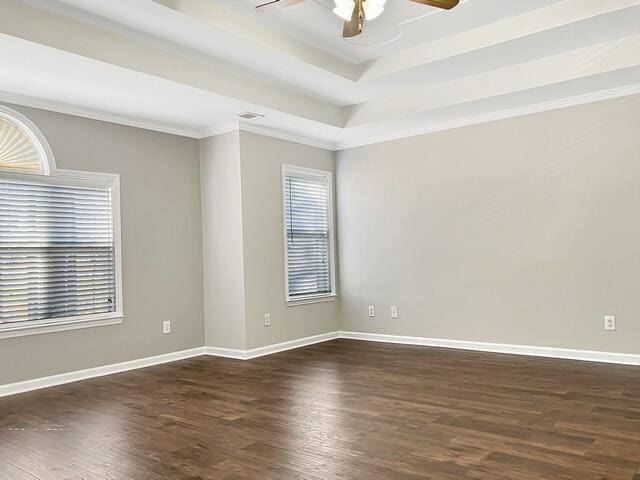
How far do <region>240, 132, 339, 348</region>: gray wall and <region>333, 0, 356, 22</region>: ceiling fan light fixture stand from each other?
7.93 ft

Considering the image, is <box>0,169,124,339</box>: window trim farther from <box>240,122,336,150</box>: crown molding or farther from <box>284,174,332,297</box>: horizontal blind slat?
<box>284,174,332,297</box>: horizontal blind slat

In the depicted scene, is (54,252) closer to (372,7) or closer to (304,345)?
(304,345)

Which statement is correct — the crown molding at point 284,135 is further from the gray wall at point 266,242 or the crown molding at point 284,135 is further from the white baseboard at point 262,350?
the white baseboard at point 262,350

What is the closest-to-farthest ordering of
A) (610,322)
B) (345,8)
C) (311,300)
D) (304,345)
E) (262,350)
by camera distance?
1. (345,8)
2. (610,322)
3. (262,350)
4. (304,345)
5. (311,300)

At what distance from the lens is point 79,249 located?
4.80 m

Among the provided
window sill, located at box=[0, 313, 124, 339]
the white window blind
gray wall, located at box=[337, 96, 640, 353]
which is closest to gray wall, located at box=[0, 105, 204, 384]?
window sill, located at box=[0, 313, 124, 339]

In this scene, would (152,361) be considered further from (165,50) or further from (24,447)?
(165,50)

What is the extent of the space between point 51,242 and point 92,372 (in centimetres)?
122

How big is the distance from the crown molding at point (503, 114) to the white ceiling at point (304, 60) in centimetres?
2

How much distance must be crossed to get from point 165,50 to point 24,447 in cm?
281

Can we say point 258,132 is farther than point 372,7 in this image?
Yes

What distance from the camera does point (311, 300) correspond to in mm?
6352

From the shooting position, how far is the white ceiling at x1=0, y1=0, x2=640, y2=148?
3549 mm

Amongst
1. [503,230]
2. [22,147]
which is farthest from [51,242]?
[503,230]
